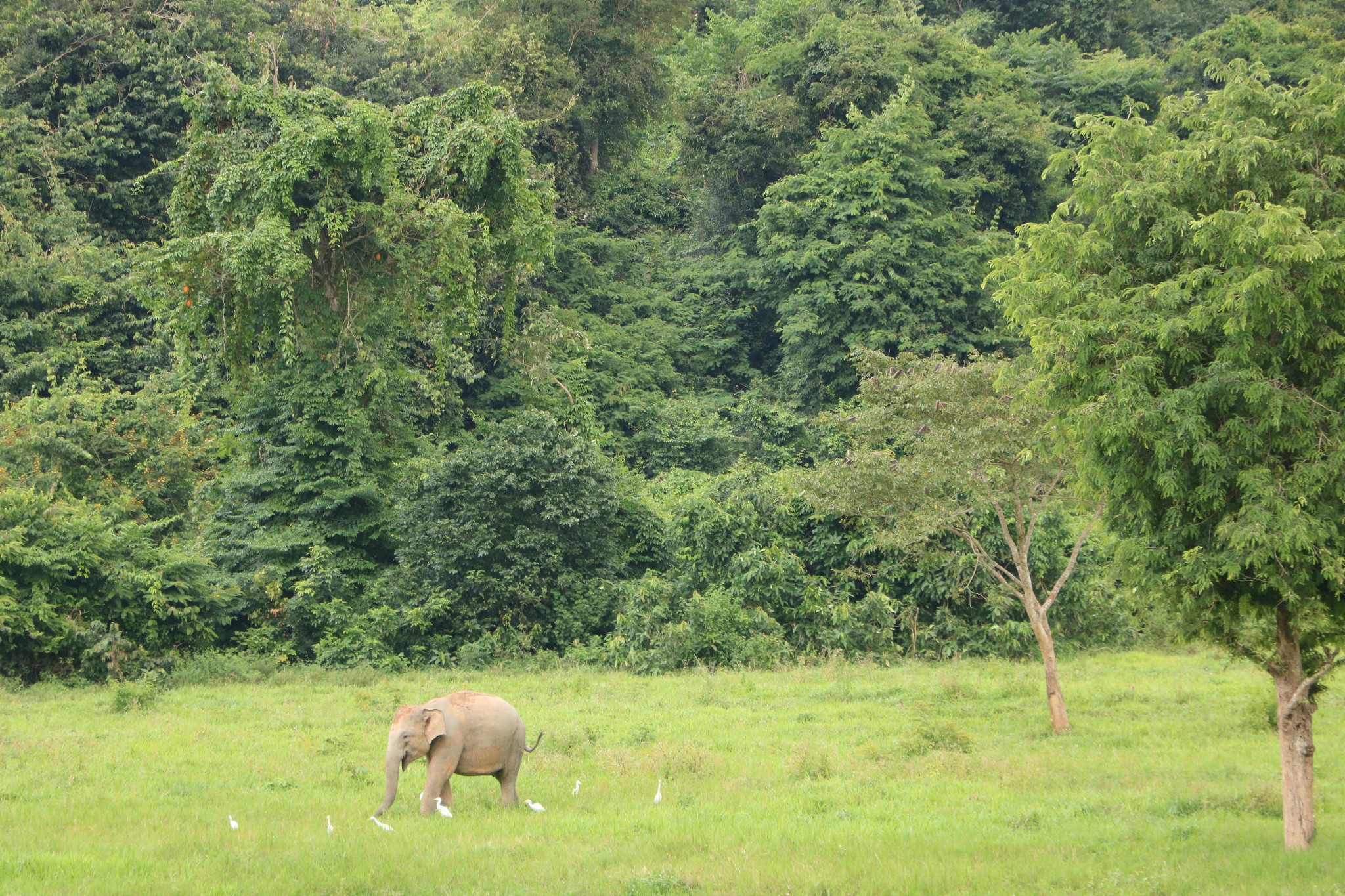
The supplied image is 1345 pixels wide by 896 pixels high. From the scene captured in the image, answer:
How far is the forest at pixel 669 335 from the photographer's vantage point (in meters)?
9.59

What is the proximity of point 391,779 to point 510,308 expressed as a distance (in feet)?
51.1

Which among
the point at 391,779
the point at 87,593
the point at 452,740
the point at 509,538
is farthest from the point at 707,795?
the point at 87,593

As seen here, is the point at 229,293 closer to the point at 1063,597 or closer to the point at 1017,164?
the point at 1063,597

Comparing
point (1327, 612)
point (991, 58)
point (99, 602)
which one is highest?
point (991, 58)

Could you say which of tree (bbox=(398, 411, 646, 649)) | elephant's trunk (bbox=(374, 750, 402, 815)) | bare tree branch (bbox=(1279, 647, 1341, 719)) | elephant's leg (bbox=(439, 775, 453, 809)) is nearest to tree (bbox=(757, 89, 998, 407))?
tree (bbox=(398, 411, 646, 649))

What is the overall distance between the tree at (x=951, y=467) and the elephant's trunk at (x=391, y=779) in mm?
8386

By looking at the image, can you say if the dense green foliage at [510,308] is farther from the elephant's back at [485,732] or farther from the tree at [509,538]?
the elephant's back at [485,732]

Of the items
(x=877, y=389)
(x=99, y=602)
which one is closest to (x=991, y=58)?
(x=877, y=389)

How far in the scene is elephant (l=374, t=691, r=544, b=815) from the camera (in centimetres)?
1129

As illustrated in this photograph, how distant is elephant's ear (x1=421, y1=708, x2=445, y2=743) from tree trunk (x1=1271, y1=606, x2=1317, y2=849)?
714 centimetres

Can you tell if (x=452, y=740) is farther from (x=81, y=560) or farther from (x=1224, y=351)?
(x=81, y=560)

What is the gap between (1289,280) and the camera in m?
9.07

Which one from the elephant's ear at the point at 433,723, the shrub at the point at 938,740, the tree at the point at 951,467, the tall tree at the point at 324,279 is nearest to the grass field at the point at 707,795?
the shrub at the point at 938,740

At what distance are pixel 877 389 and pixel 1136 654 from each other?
8.37 m
